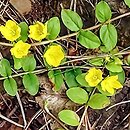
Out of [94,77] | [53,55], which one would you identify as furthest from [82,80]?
[53,55]

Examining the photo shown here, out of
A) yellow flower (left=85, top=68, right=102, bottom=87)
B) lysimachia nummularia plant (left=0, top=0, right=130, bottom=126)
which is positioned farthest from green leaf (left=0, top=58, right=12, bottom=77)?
yellow flower (left=85, top=68, right=102, bottom=87)

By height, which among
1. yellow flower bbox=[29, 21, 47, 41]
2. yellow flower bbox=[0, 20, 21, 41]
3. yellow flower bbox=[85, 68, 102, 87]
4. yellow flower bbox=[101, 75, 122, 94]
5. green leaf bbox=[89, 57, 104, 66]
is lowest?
yellow flower bbox=[101, 75, 122, 94]

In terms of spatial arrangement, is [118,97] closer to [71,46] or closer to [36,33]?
[71,46]

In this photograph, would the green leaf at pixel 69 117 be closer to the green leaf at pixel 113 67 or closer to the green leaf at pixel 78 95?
the green leaf at pixel 78 95

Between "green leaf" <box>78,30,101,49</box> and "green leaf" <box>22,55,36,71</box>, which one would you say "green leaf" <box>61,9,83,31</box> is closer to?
"green leaf" <box>78,30,101,49</box>

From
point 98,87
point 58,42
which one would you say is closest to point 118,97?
point 98,87

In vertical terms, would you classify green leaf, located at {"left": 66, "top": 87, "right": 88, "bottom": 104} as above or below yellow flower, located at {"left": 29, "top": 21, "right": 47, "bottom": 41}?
below
